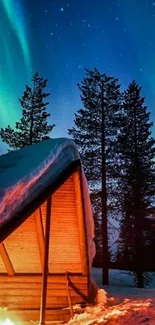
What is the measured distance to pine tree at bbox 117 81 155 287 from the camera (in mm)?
21255

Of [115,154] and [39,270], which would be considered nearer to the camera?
[39,270]

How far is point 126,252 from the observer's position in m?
23.8

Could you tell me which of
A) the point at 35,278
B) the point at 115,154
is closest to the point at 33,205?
the point at 35,278

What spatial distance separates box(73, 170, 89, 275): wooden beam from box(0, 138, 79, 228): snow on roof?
0.57 metres

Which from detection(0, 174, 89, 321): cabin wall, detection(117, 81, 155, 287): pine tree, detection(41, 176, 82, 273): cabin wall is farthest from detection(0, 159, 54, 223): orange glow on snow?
detection(117, 81, 155, 287): pine tree

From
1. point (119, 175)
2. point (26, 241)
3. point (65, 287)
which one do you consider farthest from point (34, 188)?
point (119, 175)

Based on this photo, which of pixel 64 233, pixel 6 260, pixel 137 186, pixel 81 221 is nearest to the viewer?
pixel 81 221

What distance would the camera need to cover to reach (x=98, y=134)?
2261 cm

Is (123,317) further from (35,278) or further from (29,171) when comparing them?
(29,171)

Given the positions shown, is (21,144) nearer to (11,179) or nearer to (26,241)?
(26,241)

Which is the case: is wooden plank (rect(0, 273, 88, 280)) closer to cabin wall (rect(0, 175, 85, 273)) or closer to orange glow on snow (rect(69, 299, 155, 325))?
cabin wall (rect(0, 175, 85, 273))

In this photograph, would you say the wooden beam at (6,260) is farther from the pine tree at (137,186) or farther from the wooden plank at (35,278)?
the pine tree at (137,186)

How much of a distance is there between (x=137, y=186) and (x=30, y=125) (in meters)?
8.34

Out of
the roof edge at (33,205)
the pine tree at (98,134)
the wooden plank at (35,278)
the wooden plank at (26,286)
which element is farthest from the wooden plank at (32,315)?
the pine tree at (98,134)
